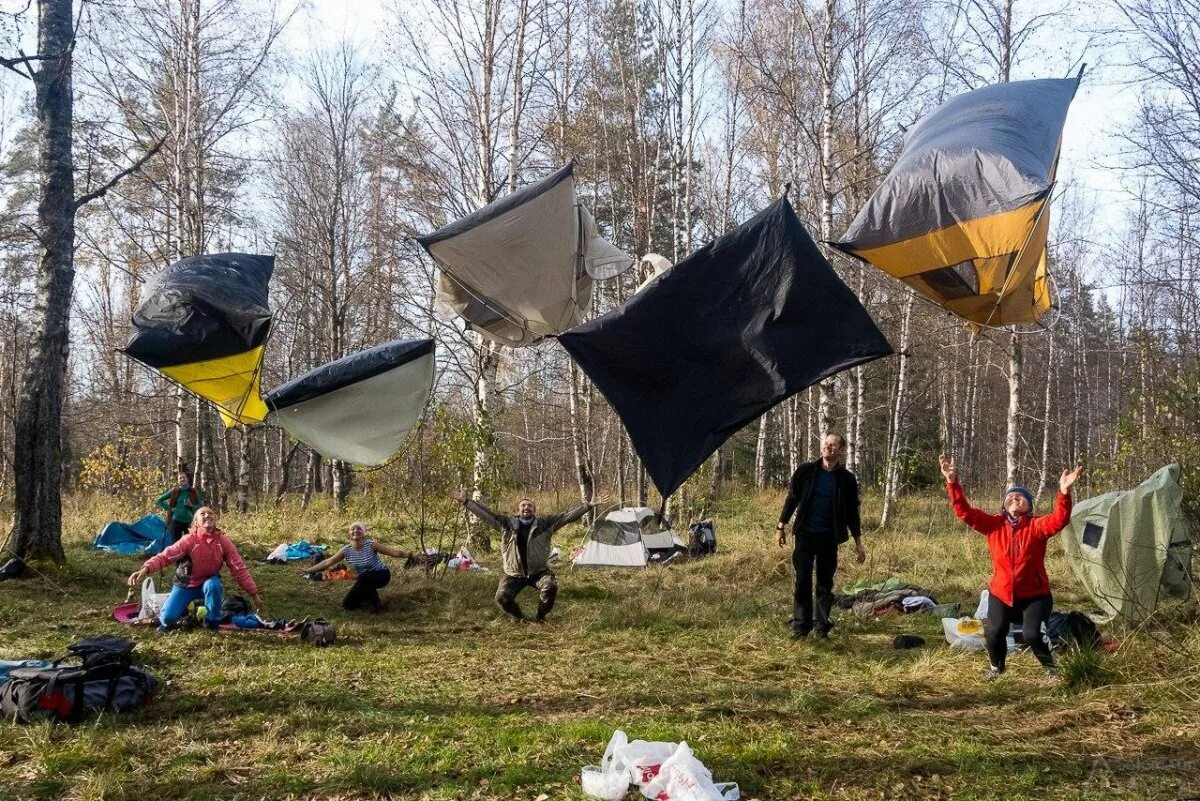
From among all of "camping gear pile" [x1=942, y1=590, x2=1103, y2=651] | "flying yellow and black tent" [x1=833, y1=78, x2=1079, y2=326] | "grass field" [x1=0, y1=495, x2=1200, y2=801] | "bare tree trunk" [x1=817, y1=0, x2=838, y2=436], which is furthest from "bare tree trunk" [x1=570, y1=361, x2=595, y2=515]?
"flying yellow and black tent" [x1=833, y1=78, x2=1079, y2=326]

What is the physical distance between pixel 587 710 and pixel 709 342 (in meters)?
2.30

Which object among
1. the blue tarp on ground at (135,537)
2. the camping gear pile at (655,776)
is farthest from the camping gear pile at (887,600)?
the blue tarp on ground at (135,537)

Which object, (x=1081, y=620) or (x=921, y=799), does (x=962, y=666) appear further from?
(x=921, y=799)

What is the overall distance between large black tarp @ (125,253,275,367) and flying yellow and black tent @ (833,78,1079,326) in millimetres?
5283

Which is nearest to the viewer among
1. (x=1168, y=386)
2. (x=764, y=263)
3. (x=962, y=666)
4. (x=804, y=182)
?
(x=764, y=263)

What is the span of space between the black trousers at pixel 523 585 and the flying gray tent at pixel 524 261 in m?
2.44

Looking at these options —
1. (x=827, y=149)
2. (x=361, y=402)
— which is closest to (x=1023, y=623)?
(x=361, y=402)

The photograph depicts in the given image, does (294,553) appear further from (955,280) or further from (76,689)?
(955,280)

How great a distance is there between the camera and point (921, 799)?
359 centimetres

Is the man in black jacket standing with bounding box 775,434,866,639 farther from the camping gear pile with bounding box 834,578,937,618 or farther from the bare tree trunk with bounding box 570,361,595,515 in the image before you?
the bare tree trunk with bounding box 570,361,595,515

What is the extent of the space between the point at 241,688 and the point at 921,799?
13.3 feet

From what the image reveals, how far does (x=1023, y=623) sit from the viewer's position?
527 cm

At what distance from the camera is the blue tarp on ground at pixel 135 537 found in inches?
459

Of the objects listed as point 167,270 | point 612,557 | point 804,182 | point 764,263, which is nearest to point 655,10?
point 804,182
